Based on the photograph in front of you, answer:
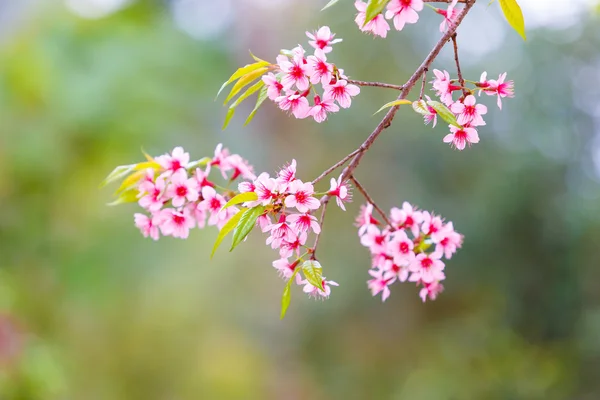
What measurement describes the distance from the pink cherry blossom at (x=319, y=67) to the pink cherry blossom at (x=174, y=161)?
0.96 feet

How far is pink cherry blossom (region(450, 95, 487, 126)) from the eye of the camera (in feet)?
2.67

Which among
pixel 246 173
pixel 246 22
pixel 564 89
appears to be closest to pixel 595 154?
pixel 564 89

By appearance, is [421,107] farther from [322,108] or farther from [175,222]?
[175,222]

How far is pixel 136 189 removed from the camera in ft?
3.40

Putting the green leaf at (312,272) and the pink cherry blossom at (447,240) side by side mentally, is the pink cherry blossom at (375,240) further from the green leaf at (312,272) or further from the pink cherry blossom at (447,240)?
the green leaf at (312,272)

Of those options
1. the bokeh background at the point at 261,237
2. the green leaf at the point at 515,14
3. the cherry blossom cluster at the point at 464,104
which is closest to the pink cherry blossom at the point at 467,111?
the cherry blossom cluster at the point at 464,104

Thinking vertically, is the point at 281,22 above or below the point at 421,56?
above

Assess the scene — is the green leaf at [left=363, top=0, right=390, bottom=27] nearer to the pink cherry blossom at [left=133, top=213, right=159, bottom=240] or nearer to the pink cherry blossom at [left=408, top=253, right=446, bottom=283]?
the pink cherry blossom at [left=408, top=253, right=446, bottom=283]

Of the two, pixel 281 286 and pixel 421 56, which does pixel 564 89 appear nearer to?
pixel 421 56

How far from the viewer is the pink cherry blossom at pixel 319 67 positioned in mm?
781

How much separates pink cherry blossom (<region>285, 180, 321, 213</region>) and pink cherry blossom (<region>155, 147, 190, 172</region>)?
28 cm

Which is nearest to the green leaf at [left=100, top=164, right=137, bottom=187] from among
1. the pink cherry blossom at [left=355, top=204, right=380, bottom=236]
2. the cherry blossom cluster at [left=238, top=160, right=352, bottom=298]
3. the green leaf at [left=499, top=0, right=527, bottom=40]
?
the cherry blossom cluster at [left=238, top=160, right=352, bottom=298]

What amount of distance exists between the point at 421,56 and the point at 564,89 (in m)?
0.81

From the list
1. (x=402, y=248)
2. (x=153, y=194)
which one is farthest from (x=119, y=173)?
(x=402, y=248)
